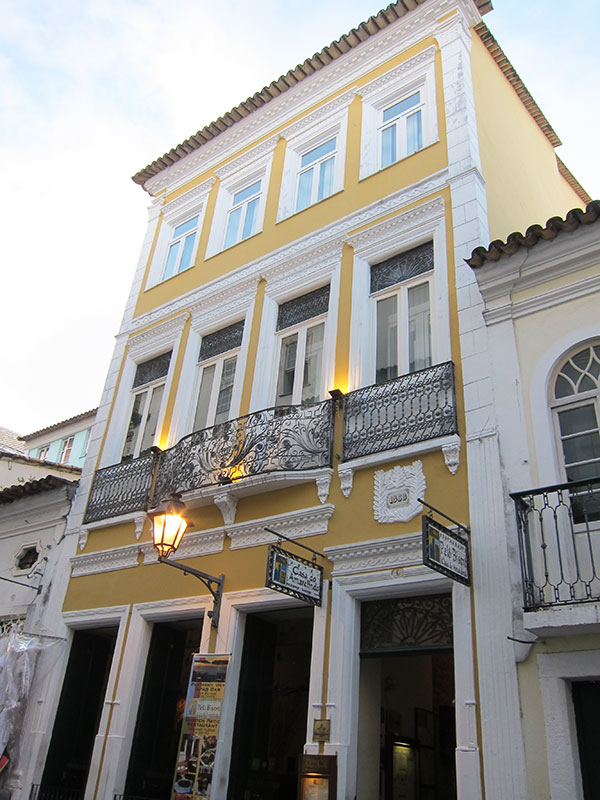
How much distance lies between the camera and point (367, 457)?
27.1 feet

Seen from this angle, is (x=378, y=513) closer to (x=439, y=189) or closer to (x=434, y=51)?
(x=439, y=189)

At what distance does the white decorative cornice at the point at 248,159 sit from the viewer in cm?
1332

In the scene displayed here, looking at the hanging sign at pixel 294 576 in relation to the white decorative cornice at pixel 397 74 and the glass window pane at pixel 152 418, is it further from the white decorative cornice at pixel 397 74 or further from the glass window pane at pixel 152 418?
the white decorative cornice at pixel 397 74

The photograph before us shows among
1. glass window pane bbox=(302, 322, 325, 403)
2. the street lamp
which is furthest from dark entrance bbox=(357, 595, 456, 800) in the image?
glass window pane bbox=(302, 322, 325, 403)

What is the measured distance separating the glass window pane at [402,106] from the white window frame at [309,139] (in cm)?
76

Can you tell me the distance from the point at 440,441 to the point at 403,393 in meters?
0.89

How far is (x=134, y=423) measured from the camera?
1225 cm

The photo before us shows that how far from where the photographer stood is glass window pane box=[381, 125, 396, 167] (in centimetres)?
1101

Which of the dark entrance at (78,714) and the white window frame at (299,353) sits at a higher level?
the white window frame at (299,353)

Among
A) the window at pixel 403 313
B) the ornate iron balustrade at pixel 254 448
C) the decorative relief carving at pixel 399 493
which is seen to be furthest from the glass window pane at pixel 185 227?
the decorative relief carving at pixel 399 493

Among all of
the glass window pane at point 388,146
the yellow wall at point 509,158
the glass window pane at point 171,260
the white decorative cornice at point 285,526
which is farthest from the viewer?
the glass window pane at point 171,260

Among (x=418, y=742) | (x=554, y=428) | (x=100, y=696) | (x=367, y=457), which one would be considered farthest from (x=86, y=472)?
(x=554, y=428)

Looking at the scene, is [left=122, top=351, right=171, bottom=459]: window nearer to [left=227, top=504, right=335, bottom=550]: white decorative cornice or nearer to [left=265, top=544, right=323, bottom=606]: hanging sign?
[left=227, top=504, right=335, bottom=550]: white decorative cornice

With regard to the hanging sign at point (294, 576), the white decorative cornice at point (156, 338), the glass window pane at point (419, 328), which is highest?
the white decorative cornice at point (156, 338)
